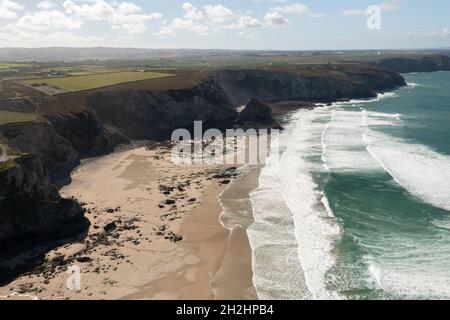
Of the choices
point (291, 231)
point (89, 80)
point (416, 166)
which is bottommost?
point (291, 231)

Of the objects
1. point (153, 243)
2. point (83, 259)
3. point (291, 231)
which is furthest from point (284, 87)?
point (83, 259)

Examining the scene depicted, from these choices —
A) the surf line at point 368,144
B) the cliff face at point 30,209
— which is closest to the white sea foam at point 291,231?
the surf line at point 368,144

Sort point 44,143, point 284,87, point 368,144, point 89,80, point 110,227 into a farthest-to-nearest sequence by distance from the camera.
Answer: point 284,87 → point 89,80 → point 368,144 → point 44,143 → point 110,227

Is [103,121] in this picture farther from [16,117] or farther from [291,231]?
[291,231]

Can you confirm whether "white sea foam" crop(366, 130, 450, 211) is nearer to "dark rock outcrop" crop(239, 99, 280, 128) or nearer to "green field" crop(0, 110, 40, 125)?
"dark rock outcrop" crop(239, 99, 280, 128)

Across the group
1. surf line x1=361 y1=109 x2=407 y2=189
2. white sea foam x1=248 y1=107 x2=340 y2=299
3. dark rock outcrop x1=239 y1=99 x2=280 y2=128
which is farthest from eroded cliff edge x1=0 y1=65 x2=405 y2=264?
surf line x1=361 y1=109 x2=407 y2=189

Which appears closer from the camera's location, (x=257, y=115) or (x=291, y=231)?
(x=291, y=231)

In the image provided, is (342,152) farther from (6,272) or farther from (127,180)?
(6,272)
